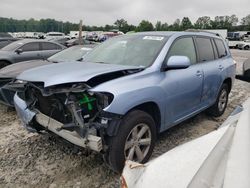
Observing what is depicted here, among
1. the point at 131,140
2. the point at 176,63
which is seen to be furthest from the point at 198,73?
the point at 131,140

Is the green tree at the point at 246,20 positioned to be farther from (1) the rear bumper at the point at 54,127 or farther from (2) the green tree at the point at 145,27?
(1) the rear bumper at the point at 54,127

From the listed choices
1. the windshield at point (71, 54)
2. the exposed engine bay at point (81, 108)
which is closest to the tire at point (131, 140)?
the exposed engine bay at point (81, 108)

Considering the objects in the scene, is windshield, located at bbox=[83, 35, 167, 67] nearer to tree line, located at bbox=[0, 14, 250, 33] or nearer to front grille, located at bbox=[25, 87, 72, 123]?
front grille, located at bbox=[25, 87, 72, 123]

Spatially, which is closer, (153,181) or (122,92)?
(153,181)

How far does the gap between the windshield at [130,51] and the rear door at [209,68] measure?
1027mm

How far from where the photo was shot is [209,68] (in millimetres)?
4992

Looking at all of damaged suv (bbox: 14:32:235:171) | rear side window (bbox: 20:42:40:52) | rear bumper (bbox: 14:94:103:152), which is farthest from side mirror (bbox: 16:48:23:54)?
rear bumper (bbox: 14:94:103:152)

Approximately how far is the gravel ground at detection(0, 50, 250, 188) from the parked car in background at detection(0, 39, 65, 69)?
5353 millimetres

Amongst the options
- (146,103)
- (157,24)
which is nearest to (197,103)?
(146,103)

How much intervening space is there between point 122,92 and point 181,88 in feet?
4.04

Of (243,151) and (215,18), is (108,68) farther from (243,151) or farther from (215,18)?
(215,18)

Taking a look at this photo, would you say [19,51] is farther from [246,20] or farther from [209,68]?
[246,20]

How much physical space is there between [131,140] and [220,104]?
3.09 metres

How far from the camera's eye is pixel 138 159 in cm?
358
